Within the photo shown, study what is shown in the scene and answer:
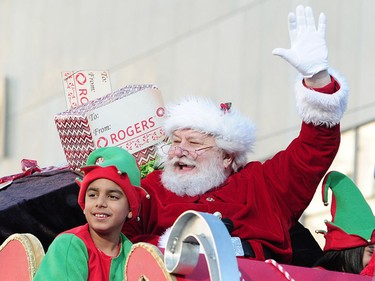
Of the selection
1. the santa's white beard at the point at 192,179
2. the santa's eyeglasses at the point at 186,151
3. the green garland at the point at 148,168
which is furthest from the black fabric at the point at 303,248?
the green garland at the point at 148,168

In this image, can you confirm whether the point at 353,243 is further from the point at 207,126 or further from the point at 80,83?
the point at 80,83

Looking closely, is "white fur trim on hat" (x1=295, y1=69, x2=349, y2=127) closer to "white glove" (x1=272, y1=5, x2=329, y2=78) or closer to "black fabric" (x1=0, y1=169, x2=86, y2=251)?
"white glove" (x1=272, y1=5, x2=329, y2=78)

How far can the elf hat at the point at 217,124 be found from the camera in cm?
454

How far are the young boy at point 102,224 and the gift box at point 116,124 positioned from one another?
2.52 feet

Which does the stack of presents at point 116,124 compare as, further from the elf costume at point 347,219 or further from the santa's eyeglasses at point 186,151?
the elf costume at point 347,219

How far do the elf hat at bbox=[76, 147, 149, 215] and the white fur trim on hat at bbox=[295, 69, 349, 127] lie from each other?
0.75m

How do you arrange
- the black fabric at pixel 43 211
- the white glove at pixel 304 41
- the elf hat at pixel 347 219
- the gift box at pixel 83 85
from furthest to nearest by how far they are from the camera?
the gift box at pixel 83 85 → the elf hat at pixel 347 219 → the black fabric at pixel 43 211 → the white glove at pixel 304 41

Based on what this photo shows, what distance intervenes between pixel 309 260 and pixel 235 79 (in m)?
3.85

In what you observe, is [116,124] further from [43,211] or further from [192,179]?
[43,211]

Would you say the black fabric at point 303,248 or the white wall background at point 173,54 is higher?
the white wall background at point 173,54

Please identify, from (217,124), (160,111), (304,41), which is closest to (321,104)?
A: (304,41)

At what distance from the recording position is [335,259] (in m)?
4.35

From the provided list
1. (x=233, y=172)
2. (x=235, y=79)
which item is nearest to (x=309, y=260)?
(x=233, y=172)

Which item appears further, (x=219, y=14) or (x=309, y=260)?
(x=219, y=14)
